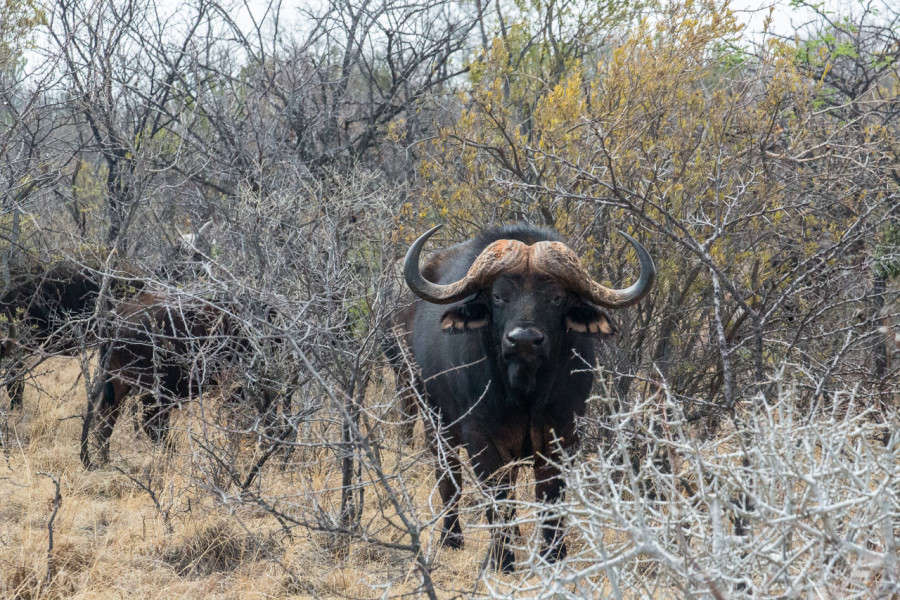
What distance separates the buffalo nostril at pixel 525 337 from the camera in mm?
4402

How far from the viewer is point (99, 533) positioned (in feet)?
16.5

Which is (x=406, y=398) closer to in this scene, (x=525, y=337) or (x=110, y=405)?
(x=525, y=337)

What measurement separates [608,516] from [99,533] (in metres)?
3.59

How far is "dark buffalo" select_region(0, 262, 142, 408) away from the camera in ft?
22.9

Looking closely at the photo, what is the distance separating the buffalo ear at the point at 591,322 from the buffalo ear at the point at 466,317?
0.43 m

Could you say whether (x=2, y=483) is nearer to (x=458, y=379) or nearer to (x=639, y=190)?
(x=458, y=379)

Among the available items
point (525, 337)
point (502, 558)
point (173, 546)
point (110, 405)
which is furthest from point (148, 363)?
point (525, 337)

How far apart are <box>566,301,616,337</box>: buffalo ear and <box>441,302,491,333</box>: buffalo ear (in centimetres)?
43

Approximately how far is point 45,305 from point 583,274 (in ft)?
16.0

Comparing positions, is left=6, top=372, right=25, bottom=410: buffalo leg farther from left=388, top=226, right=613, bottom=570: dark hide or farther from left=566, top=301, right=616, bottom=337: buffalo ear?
left=566, top=301, right=616, bottom=337: buffalo ear

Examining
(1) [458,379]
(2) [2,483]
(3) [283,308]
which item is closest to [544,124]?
(1) [458,379]

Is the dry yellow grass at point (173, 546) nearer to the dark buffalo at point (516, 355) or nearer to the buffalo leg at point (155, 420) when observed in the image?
the buffalo leg at point (155, 420)

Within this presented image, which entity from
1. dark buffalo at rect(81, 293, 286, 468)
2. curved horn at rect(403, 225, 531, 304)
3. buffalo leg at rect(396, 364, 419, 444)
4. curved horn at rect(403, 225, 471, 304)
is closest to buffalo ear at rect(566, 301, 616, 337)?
curved horn at rect(403, 225, 531, 304)

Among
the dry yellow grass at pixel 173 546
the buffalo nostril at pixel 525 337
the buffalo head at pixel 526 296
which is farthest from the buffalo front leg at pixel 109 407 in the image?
the buffalo nostril at pixel 525 337
